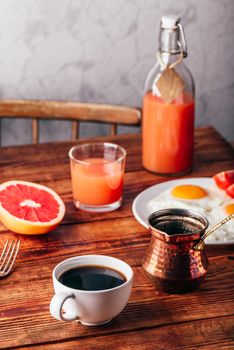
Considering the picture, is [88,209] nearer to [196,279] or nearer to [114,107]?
[196,279]

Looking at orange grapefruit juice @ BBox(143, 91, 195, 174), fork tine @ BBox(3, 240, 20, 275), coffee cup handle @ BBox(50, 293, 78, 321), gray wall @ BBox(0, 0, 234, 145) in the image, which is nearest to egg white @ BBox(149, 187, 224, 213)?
orange grapefruit juice @ BBox(143, 91, 195, 174)

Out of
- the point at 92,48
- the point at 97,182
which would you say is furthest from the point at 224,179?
the point at 92,48

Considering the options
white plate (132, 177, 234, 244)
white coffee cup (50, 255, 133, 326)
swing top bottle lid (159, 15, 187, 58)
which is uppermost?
swing top bottle lid (159, 15, 187, 58)

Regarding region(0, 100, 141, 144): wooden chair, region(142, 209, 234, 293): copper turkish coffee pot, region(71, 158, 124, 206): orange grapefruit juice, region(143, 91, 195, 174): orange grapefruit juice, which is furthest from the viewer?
region(0, 100, 141, 144): wooden chair

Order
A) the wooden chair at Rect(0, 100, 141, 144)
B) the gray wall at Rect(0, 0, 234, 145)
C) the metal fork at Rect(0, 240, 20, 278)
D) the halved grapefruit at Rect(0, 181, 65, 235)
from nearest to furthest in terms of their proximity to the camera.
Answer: the metal fork at Rect(0, 240, 20, 278) → the halved grapefruit at Rect(0, 181, 65, 235) → the wooden chair at Rect(0, 100, 141, 144) → the gray wall at Rect(0, 0, 234, 145)

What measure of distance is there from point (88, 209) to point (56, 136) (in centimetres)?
104

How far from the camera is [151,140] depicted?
1858mm

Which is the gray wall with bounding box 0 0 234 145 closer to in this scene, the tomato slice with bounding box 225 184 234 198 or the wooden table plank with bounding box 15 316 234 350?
the tomato slice with bounding box 225 184 234 198

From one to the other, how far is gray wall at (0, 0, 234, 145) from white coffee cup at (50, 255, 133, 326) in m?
1.45

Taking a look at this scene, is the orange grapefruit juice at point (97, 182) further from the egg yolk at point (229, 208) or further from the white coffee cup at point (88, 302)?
the white coffee cup at point (88, 302)

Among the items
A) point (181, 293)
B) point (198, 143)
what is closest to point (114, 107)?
point (198, 143)

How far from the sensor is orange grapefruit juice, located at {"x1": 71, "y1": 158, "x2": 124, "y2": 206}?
5.42ft

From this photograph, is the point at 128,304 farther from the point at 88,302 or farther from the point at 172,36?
the point at 172,36

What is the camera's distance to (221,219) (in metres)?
1.54
